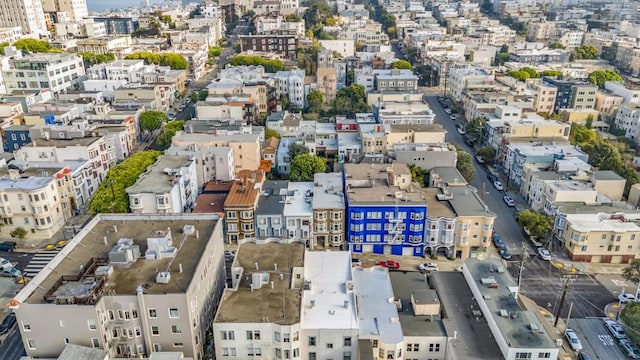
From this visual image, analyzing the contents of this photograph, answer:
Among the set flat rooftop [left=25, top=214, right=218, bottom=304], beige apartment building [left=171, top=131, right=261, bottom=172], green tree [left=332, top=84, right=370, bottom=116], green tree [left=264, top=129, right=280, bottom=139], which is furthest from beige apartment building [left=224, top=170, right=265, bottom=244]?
green tree [left=332, top=84, right=370, bottom=116]

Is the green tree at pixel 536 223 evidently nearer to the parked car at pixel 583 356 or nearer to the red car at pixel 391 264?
the red car at pixel 391 264

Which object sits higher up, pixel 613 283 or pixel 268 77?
pixel 268 77

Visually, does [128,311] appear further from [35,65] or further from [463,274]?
[35,65]

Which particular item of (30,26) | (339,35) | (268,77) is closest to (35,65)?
(268,77)

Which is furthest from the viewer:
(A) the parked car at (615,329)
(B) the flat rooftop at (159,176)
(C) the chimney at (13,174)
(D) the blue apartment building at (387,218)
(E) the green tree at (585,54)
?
(E) the green tree at (585,54)

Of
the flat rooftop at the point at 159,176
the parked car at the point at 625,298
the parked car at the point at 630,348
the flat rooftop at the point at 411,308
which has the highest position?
the flat rooftop at the point at 159,176

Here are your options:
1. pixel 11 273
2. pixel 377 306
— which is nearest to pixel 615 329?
pixel 377 306

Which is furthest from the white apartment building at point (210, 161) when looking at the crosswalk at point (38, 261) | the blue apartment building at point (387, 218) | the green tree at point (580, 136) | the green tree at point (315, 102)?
the green tree at point (580, 136)

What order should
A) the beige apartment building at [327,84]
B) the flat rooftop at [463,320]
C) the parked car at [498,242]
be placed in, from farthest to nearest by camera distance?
the beige apartment building at [327,84]
the parked car at [498,242]
the flat rooftop at [463,320]
